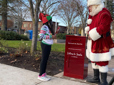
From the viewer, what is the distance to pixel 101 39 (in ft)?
9.15

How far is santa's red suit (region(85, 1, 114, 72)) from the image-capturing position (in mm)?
2670

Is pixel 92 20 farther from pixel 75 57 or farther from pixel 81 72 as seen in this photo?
pixel 81 72

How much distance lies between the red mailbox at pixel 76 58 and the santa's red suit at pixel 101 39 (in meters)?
0.52

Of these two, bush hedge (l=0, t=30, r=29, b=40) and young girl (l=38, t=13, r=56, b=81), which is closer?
young girl (l=38, t=13, r=56, b=81)

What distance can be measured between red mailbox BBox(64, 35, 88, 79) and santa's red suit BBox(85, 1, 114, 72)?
52cm

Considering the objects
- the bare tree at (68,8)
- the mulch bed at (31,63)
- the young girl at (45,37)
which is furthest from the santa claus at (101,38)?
the bare tree at (68,8)

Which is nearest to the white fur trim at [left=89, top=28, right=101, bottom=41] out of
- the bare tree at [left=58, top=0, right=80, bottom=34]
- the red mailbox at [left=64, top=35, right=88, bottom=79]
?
the red mailbox at [left=64, top=35, right=88, bottom=79]

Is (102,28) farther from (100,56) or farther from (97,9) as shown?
(100,56)

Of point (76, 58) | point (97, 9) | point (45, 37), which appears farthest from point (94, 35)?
point (45, 37)

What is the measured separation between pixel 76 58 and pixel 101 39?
0.98 meters

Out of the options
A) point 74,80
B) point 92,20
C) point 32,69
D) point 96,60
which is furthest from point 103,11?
point 32,69

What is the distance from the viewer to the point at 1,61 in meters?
5.24

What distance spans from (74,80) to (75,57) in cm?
62

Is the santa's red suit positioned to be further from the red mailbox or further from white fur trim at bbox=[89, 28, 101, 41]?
the red mailbox
